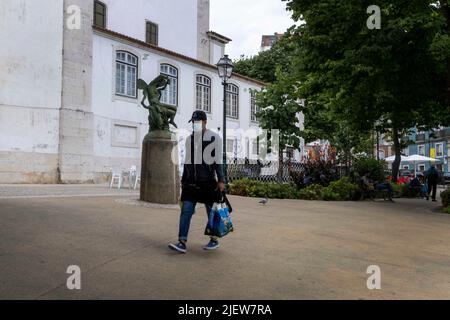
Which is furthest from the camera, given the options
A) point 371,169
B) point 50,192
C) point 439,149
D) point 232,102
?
point 439,149

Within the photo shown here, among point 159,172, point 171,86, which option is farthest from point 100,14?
point 159,172

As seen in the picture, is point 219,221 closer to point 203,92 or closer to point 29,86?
point 29,86

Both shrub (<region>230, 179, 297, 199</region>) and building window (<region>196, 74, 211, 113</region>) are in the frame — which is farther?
building window (<region>196, 74, 211, 113</region>)

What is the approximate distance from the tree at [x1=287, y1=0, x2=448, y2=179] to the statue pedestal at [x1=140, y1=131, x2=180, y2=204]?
5.83 metres

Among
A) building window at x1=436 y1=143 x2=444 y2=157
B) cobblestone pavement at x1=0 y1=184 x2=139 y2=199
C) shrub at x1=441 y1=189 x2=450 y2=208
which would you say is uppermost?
building window at x1=436 y1=143 x2=444 y2=157

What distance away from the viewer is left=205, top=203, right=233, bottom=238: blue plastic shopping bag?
19.4 ft

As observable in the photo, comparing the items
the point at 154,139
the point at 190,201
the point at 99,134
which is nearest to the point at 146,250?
the point at 190,201

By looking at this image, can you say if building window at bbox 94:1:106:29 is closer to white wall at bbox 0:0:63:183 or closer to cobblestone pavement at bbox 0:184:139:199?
white wall at bbox 0:0:63:183

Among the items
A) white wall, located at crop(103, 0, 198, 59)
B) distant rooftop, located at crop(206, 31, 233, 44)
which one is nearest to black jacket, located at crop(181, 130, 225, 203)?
white wall, located at crop(103, 0, 198, 59)

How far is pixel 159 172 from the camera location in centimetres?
1095

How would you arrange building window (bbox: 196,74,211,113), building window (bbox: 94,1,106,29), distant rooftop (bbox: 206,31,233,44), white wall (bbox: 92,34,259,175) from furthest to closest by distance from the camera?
distant rooftop (bbox: 206,31,233,44) → building window (bbox: 196,74,211,113) → building window (bbox: 94,1,106,29) → white wall (bbox: 92,34,259,175)

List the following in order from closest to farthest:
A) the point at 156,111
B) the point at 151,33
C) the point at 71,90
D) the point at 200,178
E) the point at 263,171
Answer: the point at 200,178
the point at 156,111
the point at 71,90
the point at 263,171
the point at 151,33

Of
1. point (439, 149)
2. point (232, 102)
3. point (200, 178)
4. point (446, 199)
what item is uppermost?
point (232, 102)

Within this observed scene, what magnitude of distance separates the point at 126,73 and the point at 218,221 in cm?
1937
